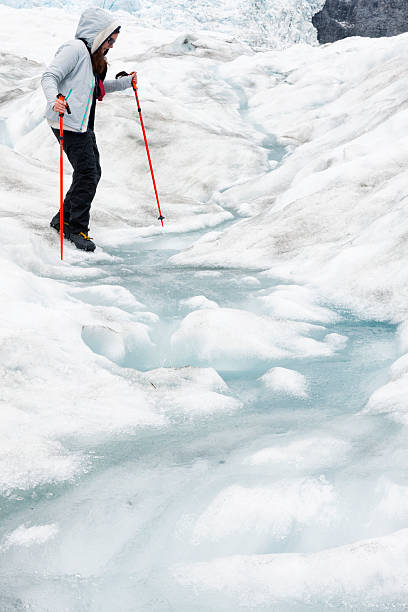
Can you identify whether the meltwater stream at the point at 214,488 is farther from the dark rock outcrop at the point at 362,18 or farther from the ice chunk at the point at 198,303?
the dark rock outcrop at the point at 362,18

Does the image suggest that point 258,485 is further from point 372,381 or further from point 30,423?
point 372,381

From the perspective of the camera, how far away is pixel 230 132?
13250mm

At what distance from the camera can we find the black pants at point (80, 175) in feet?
18.3

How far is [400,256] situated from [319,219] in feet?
5.17

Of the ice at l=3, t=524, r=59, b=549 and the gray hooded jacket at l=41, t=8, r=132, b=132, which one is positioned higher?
the gray hooded jacket at l=41, t=8, r=132, b=132

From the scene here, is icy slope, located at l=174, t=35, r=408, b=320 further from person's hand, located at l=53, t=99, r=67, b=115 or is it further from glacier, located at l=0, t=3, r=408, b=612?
person's hand, located at l=53, t=99, r=67, b=115

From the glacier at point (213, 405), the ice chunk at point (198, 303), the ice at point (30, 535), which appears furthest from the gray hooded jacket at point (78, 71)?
the ice at point (30, 535)

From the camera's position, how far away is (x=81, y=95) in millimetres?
5402

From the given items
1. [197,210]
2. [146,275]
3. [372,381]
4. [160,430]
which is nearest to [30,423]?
[160,430]

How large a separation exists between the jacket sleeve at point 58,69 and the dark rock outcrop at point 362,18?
65496mm

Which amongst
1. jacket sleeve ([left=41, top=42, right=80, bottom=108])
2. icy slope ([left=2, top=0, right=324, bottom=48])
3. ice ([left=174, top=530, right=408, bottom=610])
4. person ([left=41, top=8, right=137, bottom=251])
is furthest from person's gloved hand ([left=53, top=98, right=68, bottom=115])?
icy slope ([left=2, top=0, right=324, bottom=48])

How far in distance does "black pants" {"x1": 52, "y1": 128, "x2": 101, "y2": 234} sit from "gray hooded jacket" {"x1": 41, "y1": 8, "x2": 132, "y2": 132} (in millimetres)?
149

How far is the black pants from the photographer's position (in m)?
5.58

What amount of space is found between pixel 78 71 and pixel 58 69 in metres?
0.22
